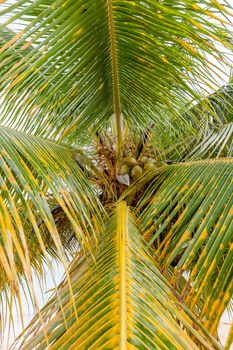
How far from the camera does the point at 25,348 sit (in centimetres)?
39

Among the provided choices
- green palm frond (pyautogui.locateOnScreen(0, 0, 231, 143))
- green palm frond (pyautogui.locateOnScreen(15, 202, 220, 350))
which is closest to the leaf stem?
green palm frond (pyautogui.locateOnScreen(0, 0, 231, 143))

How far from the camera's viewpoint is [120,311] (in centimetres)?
34

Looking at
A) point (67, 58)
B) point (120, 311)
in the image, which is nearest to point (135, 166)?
point (67, 58)

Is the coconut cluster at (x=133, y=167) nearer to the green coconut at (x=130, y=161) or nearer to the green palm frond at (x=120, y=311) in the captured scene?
the green coconut at (x=130, y=161)

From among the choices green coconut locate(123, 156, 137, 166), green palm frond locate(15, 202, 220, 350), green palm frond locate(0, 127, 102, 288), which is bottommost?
green palm frond locate(15, 202, 220, 350)

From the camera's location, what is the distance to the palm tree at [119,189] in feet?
1.23

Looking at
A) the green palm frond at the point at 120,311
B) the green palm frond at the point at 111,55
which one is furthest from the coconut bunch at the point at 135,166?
the green palm frond at the point at 120,311

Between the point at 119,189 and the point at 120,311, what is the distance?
25.0 inches

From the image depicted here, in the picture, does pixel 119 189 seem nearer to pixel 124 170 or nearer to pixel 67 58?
pixel 124 170

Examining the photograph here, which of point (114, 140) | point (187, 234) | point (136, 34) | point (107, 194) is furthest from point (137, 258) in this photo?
point (114, 140)

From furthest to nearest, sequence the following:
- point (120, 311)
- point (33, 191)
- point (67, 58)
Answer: point (67, 58)
point (33, 191)
point (120, 311)

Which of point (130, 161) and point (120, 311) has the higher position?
point (130, 161)

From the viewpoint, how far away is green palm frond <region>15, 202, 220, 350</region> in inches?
12.4

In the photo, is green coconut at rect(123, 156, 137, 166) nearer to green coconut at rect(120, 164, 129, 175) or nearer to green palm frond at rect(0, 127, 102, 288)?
green coconut at rect(120, 164, 129, 175)
